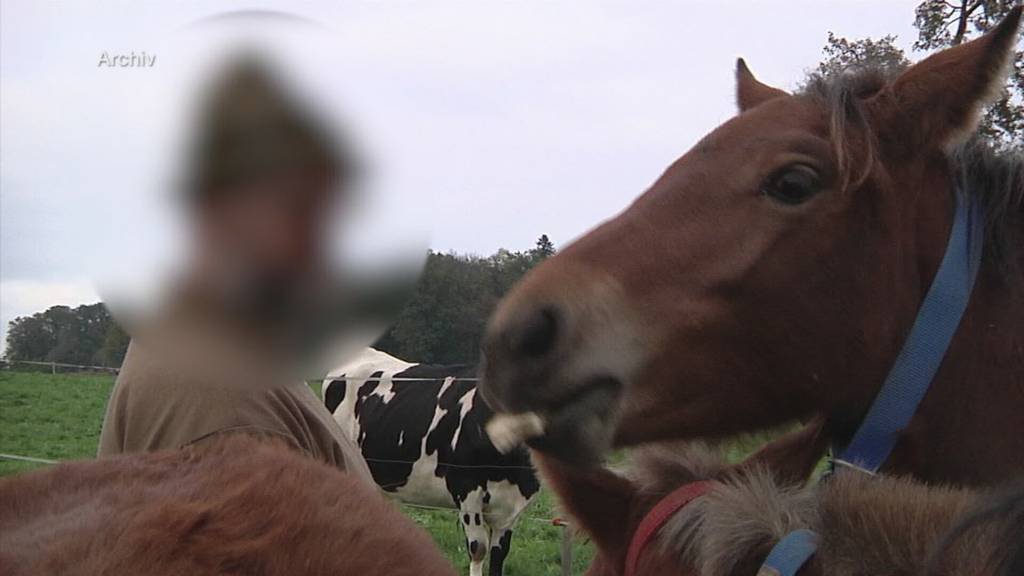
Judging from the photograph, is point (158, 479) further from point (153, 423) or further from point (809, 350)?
point (809, 350)

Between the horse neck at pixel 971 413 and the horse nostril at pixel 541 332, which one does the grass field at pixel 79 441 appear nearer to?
the horse nostril at pixel 541 332

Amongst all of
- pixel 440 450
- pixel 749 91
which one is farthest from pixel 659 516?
pixel 440 450

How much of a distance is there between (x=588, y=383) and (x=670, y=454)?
0.70 ft

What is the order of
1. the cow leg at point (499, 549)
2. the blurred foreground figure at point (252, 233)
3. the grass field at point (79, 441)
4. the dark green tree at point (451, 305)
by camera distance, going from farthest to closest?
1. the grass field at point (79, 441)
2. the cow leg at point (499, 549)
3. the dark green tree at point (451, 305)
4. the blurred foreground figure at point (252, 233)

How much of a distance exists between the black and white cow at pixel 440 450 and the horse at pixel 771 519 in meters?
5.90

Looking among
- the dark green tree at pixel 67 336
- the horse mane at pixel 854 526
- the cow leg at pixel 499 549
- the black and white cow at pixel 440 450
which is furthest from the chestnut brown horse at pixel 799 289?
the cow leg at pixel 499 549

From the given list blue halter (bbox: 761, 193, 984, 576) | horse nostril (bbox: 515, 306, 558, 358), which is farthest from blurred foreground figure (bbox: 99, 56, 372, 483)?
→ blue halter (bbox: 761, 193, 984, 576)

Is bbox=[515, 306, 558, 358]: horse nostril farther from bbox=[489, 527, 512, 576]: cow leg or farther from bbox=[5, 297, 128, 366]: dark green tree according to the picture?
bbox=[489, 527, 512, 576]: cow leg

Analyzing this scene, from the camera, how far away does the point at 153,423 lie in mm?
1972

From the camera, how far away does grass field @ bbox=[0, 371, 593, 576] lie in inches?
331

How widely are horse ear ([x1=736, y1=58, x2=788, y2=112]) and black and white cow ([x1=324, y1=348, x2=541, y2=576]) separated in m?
5.29

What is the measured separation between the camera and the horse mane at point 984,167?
2199 millimetres

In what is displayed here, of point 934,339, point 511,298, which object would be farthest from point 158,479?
point 934,339

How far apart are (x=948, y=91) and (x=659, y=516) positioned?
3.98 feet
